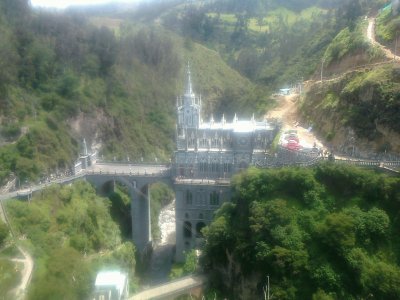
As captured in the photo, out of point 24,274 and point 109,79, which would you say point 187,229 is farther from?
point 109,79

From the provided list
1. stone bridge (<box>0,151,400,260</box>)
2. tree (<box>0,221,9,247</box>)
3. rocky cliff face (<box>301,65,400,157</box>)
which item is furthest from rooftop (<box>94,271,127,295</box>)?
rocky cliff face (<box>301,65,400,157</box>)

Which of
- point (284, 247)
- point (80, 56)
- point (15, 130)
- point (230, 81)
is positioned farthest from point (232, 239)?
point (230, 81)

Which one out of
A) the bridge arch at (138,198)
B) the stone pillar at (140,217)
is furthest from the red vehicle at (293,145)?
the stone pillar at (140,217)

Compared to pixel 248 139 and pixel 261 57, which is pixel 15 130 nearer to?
pixel 248 139

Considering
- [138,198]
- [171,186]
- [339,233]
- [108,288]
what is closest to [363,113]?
[339,233]

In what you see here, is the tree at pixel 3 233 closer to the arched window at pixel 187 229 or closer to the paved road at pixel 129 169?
the paved road at pixel 129 169

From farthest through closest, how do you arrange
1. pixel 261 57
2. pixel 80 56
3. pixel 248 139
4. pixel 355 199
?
1. pixel 261 57
2. pixel 80 56
3. pixel 248 139
4. pixel 355 199

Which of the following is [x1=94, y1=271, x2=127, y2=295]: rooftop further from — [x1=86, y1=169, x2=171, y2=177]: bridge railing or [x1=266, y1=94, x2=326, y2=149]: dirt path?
[x1=266, y1=94, x2=326, y2=149]: dirt path
